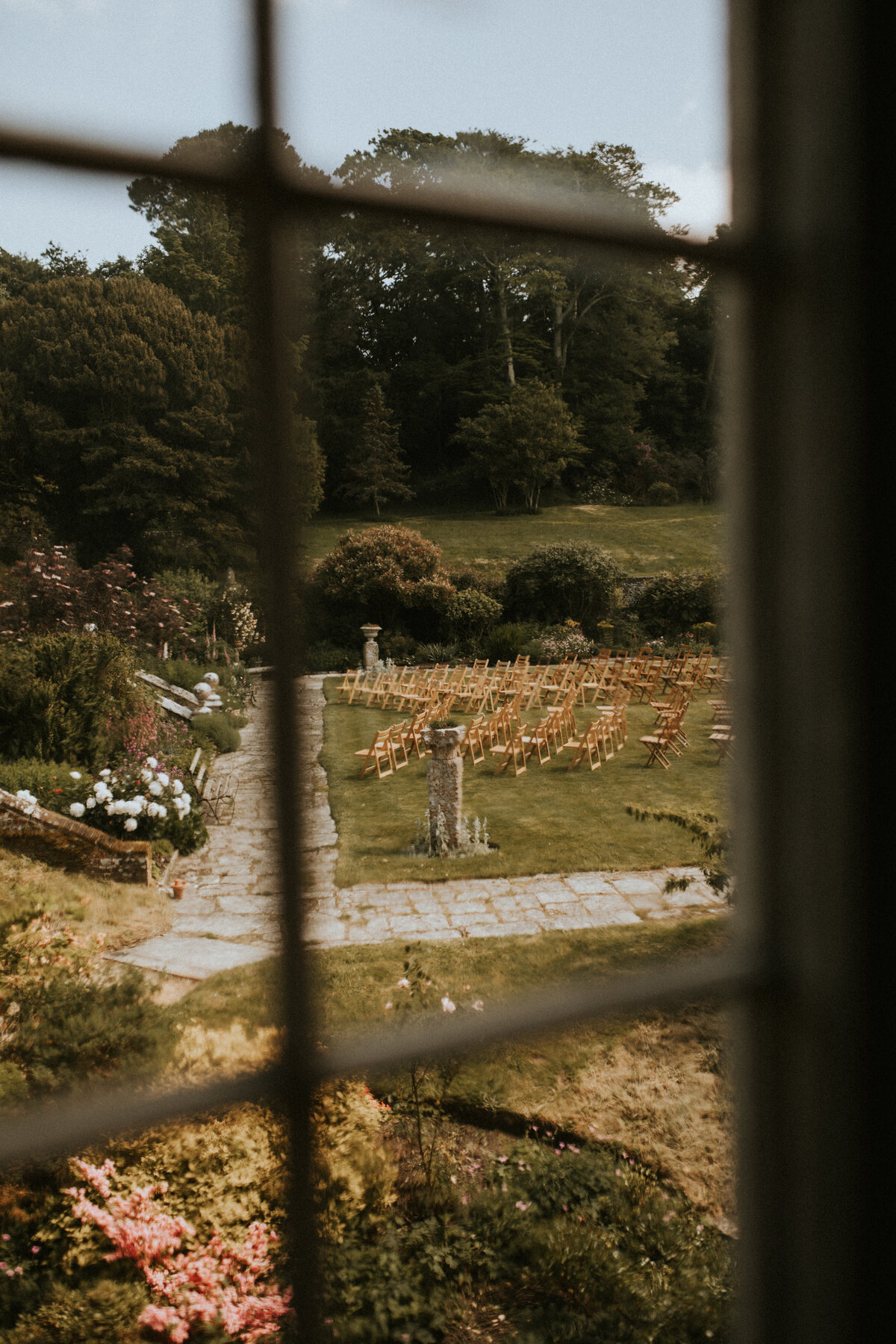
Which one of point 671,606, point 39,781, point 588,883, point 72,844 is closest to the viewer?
point 72,844

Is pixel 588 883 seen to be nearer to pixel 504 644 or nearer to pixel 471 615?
pixel 504 644

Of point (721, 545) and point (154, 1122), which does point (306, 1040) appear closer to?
point (154, 1122)

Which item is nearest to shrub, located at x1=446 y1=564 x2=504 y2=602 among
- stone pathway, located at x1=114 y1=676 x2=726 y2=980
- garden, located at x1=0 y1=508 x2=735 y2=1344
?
stone pathway, located at x1=114 y1=676 x2=726 y2=980

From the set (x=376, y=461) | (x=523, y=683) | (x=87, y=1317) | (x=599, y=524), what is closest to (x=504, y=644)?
(x=523, y=683)

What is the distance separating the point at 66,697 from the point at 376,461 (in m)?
5.34

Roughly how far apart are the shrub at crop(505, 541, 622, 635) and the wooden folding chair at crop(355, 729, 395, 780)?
5.42m

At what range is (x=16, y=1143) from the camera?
0.34 m

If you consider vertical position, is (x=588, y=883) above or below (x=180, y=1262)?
below

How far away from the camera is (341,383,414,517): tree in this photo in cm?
68

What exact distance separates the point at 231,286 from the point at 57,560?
1.01 meters

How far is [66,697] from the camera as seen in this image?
5.50 meters

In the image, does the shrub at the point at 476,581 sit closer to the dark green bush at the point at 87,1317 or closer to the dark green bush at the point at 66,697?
the dark green bush at the point at 66,697

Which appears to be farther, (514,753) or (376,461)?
(514,753)

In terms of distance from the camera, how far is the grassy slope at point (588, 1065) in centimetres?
268
